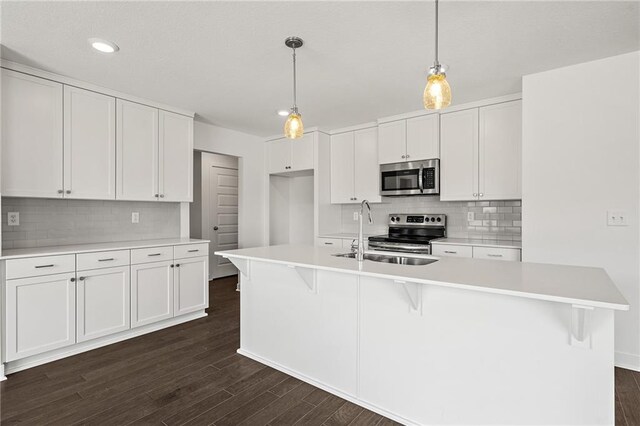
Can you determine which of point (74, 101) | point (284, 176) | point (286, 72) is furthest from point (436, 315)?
point (284, 176)

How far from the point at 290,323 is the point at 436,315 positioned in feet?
3.66

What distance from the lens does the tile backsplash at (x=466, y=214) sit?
146 inches

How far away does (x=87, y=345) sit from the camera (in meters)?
2.91

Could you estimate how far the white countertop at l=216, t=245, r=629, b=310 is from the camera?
1.29 meters

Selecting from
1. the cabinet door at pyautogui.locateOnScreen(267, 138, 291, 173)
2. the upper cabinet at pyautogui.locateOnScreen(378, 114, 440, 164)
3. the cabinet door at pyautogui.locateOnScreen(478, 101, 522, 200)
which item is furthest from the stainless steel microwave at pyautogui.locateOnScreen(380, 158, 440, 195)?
the cabinet door at pyautogui.locateOnScreen(267, 138, 291, 173)

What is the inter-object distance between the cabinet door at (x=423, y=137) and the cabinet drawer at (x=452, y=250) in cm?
109

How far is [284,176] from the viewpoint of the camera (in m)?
5.68

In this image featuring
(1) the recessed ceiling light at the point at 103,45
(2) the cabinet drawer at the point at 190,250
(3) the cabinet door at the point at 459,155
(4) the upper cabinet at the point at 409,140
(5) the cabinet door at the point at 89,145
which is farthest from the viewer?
(4) the upper cabinet at the point at 409,140

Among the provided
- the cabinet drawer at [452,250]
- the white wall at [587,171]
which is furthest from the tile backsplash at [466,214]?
the white wall at [587,171]

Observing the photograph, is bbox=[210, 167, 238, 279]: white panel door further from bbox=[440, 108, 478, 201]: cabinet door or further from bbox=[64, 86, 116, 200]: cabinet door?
bbox=[440, 108, 478, 201]: cabinet door

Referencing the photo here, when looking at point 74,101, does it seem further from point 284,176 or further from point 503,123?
point 503,123

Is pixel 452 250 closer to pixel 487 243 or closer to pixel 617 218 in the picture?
pixel 487 243

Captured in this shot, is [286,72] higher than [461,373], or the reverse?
[286,72]

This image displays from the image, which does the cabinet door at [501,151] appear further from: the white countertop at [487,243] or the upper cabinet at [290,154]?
the upper cabinet at [290,154]
